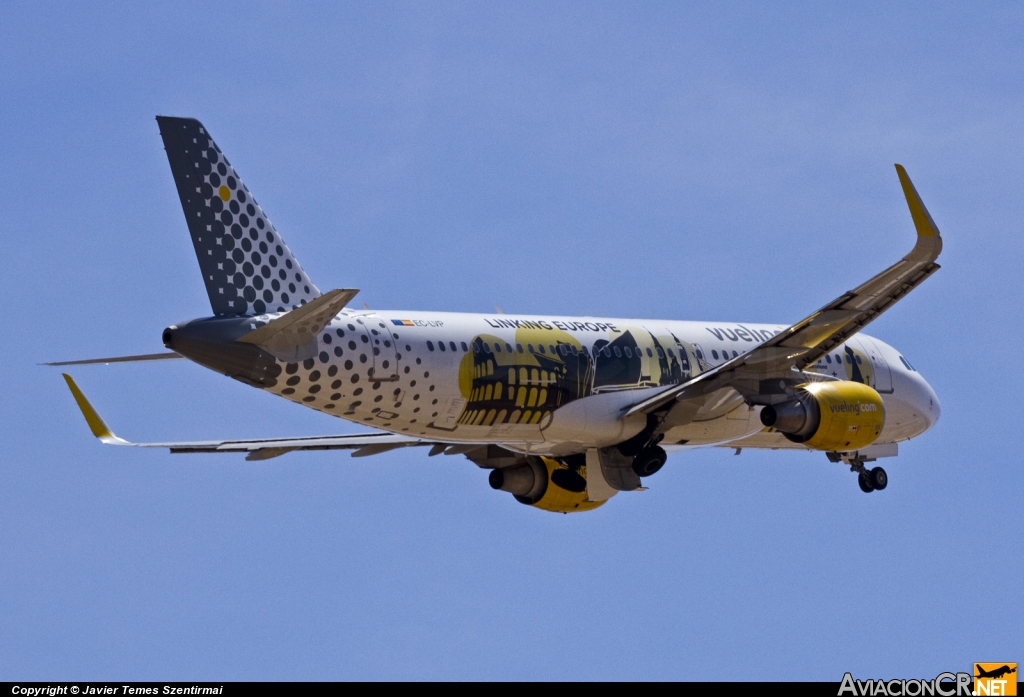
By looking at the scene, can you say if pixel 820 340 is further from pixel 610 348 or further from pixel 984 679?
pixel 984 679

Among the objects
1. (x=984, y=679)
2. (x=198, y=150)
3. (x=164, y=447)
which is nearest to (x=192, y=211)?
(x=198, y=150)

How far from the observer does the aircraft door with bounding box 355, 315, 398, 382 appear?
32.7 m

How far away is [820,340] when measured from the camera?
117ft

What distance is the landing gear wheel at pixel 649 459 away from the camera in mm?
37750

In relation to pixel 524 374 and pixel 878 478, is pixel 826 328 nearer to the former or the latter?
pixel 524 374

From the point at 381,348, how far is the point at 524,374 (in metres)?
3.93

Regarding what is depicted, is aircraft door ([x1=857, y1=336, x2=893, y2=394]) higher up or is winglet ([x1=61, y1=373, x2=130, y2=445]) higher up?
aircraft door ([x1=857, y1=336, x2=893, y2=394])

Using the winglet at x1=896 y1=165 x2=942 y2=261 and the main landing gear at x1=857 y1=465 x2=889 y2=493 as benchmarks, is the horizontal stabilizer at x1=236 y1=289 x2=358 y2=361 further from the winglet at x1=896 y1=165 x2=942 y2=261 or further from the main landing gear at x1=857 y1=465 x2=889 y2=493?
the main landing gear at x1=857 y1=465 x2=889 y2=493

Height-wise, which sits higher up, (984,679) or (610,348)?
(610,348)

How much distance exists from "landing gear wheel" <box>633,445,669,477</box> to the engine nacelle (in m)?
2.99

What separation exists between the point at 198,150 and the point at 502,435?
9.37 m

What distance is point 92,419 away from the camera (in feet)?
120

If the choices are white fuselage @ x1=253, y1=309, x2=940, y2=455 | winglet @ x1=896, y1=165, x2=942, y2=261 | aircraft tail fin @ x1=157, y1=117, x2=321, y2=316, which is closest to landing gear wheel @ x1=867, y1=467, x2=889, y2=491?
white fuselage @ x1=253, y1=309, x2=940, y2=455

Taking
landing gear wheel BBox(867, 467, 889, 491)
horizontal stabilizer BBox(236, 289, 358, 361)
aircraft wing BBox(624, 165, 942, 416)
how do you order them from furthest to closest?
landing gear wheel BBox(867, 467, 889, 491) < aircraft wing BBox(624, 165, 942, 416) < horizontal stabilizer BBox(236, 289, 358, 361)
